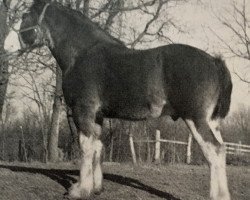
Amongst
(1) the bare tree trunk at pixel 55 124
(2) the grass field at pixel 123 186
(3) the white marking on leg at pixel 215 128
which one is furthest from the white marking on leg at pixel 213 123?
(1) the bare tree trunk at pixel 55 124

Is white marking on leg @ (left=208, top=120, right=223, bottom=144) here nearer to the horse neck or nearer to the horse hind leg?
the horse hind leg

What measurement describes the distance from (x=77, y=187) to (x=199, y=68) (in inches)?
106

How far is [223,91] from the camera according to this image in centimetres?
699

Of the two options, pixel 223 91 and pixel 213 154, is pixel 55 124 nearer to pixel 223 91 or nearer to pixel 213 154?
pixel 223 91

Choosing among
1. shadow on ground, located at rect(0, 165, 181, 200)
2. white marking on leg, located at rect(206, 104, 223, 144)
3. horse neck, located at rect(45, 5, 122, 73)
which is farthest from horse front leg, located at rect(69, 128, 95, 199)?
white marking on leg, located at rect(206, 104, 223, 144)

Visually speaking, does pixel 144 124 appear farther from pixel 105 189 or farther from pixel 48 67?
pixel 105 189

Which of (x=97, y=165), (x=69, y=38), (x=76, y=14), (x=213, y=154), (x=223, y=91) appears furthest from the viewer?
(x=76, y=14)

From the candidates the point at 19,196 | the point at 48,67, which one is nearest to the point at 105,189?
the point at 19,196

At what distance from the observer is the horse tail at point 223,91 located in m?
6.95

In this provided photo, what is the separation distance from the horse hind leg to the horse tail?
14.0 inches

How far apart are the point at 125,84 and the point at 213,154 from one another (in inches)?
65.9

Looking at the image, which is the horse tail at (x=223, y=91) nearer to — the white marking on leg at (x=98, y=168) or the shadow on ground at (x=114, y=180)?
the shadow on ground at (x=114, y=180)

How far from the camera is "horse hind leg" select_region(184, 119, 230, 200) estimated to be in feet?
21.8

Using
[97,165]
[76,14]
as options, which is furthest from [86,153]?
[76,14]
